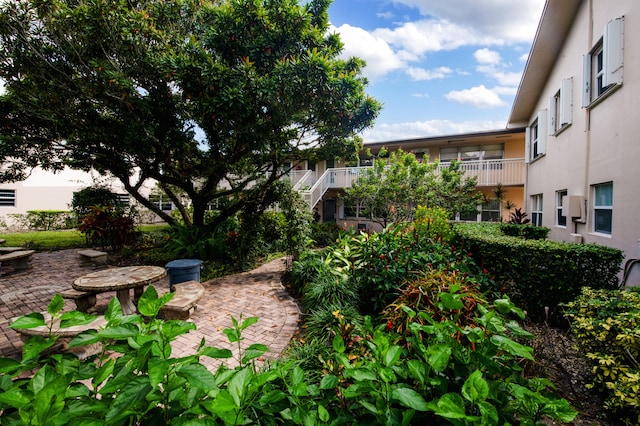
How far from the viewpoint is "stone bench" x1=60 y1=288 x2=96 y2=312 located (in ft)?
16.2

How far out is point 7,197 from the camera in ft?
58.2

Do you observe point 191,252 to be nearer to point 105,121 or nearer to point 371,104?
point 105,121

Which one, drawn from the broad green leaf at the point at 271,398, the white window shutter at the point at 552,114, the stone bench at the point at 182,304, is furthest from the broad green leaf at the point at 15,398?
the white window shutter at the point at 552,114

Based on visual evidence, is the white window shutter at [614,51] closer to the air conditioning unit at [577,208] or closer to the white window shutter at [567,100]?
the white window shutter at [567,100]

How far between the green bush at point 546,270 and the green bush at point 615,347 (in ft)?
3.67

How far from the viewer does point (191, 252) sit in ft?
30.3

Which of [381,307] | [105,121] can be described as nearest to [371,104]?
[381,307]

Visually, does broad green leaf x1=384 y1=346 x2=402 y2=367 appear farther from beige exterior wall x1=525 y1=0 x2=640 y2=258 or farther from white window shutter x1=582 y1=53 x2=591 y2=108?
white window shutter x1=582 y1=53 x2=591 y2=108

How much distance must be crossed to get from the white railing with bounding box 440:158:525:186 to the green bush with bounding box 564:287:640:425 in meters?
11.6

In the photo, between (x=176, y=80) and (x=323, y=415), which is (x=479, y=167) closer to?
(x=176, y=80)

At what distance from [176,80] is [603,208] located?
32.6ft

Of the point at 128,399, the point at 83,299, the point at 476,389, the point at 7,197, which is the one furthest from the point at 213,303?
the point at 7,197

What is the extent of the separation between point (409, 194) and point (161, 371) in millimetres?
12458

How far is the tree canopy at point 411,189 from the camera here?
12453mm
